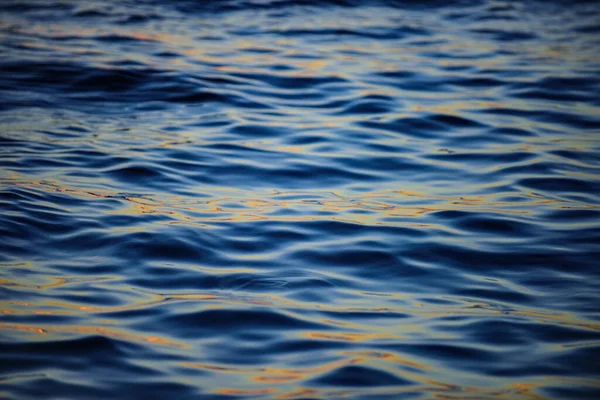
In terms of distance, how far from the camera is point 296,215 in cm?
482

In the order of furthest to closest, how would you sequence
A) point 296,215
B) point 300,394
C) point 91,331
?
point 296,215 → point 91,331 → point 300,394

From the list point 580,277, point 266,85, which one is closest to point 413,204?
point 580,277

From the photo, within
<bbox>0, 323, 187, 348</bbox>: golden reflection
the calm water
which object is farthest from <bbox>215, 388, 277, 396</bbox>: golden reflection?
<bbox>0, 323, 187, 348</bbox>: golden reflection

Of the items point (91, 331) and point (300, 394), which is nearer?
point (300, 394)

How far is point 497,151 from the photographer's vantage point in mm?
6004

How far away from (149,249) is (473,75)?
15.9 feet

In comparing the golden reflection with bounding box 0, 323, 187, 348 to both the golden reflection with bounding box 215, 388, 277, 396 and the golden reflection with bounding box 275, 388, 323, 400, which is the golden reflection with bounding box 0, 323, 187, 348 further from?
the golden reflection with bounding box 275, 388, 323, 400

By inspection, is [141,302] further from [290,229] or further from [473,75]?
[473,75]

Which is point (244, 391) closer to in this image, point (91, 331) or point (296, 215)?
point (91, 331)

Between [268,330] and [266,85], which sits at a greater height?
[266,85]

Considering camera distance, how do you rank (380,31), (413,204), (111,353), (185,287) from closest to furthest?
1. (111,353)
2. (185,287)
3. (413,204)
4. (380,31)

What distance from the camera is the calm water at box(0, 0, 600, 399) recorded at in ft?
10.3

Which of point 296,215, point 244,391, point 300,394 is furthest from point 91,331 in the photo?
point 296,215

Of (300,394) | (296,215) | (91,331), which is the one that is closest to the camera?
(300,394)
